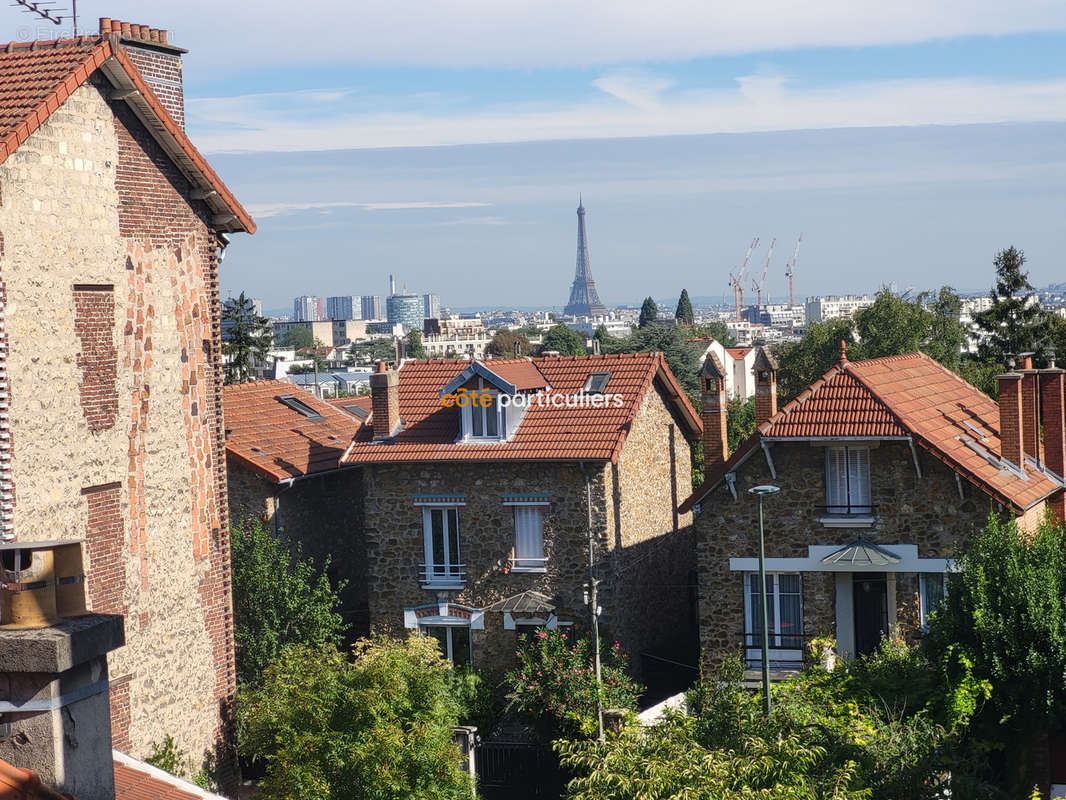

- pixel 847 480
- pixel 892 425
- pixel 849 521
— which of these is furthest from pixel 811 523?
pixel 892 425

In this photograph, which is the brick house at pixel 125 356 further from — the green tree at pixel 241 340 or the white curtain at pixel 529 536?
the green tree at pixel 241 340

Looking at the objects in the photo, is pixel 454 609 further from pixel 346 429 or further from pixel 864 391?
pixel 864 391

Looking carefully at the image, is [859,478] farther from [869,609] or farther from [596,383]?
[596,383]

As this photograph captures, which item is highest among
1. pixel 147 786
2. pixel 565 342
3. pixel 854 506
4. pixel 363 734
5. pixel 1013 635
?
pixel 565 342

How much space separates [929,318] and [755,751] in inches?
1965

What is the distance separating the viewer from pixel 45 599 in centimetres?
768

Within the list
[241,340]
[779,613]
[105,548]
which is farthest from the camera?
[241,340]

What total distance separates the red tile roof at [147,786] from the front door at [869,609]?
17.3m

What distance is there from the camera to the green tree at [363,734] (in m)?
21.2

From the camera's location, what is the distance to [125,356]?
20.7 m

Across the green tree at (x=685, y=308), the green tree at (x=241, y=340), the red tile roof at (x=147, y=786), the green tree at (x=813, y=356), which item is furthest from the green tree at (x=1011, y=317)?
the green tree at (x=685, y=308)

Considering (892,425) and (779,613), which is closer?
(892,425)

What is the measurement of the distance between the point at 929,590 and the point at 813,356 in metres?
38.2

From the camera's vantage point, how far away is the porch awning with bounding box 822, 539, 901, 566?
26516 millimetres
